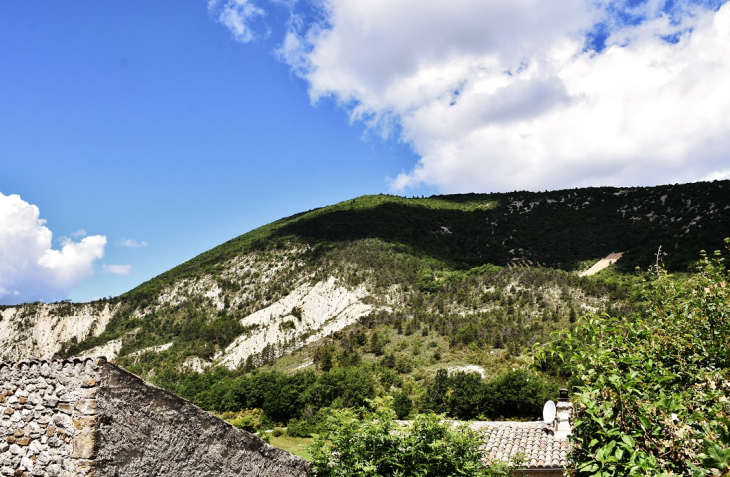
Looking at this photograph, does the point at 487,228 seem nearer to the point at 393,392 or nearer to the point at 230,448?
the point at 393,392

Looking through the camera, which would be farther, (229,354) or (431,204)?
(431,204)

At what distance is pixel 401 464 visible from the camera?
739 centimetres

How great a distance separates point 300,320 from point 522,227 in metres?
39.2

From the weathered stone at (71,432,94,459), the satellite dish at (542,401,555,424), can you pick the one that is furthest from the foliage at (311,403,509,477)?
the satellite dish at (542,401,555,424)

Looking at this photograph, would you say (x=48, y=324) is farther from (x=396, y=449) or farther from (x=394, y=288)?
(x=396, y=449)

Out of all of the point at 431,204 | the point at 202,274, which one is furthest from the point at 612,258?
the point at 202,274

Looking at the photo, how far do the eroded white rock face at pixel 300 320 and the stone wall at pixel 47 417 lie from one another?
45.3m

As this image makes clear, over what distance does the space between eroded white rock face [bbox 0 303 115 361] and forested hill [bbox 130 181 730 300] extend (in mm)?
7829

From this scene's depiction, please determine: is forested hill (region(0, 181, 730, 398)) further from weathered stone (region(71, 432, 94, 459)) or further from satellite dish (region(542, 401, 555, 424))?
weathered stone (region(71, 432, 94, 459))

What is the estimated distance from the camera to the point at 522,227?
250 ft

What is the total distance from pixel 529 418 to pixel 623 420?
91.5 feet

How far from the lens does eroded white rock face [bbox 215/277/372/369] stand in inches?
2015

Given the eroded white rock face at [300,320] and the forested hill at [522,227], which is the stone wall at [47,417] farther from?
the forested hill at [522,227]

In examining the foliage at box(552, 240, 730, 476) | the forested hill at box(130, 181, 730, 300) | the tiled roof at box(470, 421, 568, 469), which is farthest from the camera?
the forested hill at box(130, 181, 730, 300)
